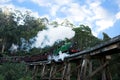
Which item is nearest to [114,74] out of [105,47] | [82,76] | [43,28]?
[82,76]

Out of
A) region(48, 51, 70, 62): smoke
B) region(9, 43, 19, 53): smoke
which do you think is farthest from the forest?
region(48, 51, 70, 62): smoke

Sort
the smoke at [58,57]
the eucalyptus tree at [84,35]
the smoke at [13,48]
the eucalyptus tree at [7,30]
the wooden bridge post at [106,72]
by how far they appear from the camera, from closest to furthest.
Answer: the wooden bridge post at [106,72], the smoke at [58,57], the eucalyptus tree at [84,35], the eucalyptus tree at [7,30], the smoke at [13,48]

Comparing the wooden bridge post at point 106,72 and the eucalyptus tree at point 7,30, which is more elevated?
the eucalyptus tree at point 7,30

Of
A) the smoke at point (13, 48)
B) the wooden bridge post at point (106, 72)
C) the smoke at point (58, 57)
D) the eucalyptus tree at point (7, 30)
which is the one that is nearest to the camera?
the wooden bridge post at point (106, 72)

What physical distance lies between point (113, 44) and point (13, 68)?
12.0 meters

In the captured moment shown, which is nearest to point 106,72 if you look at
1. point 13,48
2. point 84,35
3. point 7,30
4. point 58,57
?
point 58,57

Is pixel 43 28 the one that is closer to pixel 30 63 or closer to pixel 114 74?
pixel 30 63

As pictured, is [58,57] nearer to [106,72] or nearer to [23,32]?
[106,72]

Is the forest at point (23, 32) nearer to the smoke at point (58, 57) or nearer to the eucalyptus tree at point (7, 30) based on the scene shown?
the eucalyptus tree at point (7, 30)

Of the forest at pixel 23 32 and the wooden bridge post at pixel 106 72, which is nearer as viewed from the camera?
the wooden bridge post at pixel 106 72

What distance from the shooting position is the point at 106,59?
1076 cm

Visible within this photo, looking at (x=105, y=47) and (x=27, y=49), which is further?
(x=27, y=49)

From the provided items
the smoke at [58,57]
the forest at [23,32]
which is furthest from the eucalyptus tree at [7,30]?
the smoke at [58,57]

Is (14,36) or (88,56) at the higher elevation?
(14,36)
